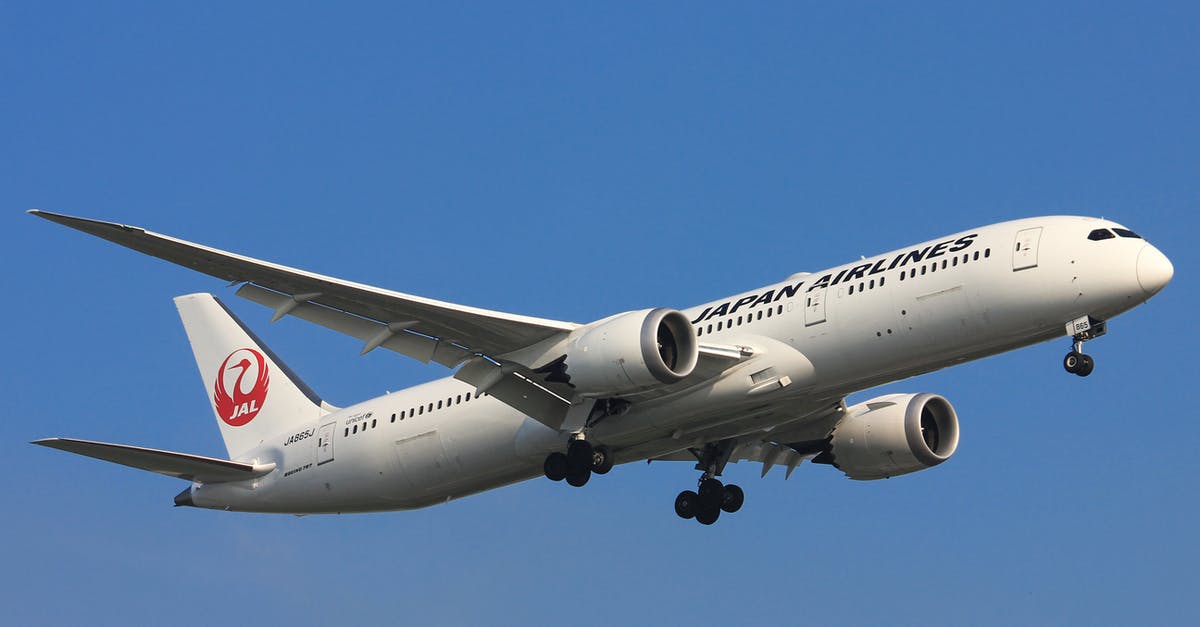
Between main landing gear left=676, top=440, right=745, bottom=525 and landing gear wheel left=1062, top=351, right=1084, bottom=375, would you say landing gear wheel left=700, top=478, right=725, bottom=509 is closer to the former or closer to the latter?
main landing gear left=676, top=440, right=745, bottom=525

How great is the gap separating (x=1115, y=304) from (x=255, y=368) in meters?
23.4

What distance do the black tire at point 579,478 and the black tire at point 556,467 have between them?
11.4 inches

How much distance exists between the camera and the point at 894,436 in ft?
134

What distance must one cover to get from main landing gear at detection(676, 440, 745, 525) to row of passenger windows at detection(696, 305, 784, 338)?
5.10 metres

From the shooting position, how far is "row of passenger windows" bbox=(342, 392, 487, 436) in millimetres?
38625

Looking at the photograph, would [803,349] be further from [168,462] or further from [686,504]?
[168,462]

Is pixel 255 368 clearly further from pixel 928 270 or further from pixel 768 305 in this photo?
pixel 928 270

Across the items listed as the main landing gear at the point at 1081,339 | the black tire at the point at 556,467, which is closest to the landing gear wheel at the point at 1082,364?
the main landing gear at the point at 1081,339

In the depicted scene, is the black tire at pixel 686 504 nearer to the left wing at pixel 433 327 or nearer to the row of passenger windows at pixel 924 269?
the left wing at pixel 433 327

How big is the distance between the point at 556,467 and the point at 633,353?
418cm

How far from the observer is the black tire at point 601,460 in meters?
36.8

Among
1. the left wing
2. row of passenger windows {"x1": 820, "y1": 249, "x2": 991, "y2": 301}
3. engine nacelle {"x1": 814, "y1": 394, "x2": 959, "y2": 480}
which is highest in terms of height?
row of passenger windows {"x1": 820, "y1": 249, "x2": 991, "y2": 301}

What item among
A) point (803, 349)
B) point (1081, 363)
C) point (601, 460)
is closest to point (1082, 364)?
point (1081, 363)

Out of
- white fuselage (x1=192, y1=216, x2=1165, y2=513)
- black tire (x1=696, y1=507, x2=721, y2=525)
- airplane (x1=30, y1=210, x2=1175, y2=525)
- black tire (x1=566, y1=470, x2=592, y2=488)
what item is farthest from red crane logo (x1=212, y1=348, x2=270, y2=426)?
black tire (x1=696, y1=507, x2=721, y2=525)
